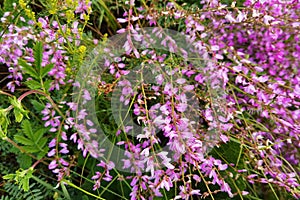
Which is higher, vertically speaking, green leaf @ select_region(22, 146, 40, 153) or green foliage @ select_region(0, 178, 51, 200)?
green leaf @ select_region(22, 146, 40, 153)

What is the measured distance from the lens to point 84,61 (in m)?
1.14

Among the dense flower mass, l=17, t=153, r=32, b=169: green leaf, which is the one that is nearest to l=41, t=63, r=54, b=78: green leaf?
the dense flower mass

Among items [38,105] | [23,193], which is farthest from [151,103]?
[23,193]

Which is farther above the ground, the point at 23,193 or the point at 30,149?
the point at 30,149

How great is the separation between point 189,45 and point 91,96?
406 millimetres

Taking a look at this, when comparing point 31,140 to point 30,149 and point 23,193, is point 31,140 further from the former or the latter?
point 23,193

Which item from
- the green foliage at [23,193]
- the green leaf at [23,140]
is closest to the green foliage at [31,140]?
the green leaf at [23,140]

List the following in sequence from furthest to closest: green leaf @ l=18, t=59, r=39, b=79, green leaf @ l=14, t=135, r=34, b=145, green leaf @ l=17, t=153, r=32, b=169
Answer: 1. green leaf @ l=17, t=153, r=32, b=169
2. green leaf @ l=14, t=135, r=34, b=145
3. green leaf @ l=18, t=59, r=39, b=79

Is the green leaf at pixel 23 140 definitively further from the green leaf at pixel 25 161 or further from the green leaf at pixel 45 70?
the green leaf at pixel 45 70

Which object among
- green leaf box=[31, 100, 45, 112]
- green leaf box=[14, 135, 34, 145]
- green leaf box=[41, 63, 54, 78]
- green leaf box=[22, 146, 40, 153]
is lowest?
green leaf box=[22, 146, 40, 153]

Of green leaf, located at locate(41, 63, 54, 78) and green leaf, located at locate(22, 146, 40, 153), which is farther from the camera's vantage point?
green leaf, located at locate(22, 146, 40, 153)

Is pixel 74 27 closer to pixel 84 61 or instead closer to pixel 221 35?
pixel 84 61

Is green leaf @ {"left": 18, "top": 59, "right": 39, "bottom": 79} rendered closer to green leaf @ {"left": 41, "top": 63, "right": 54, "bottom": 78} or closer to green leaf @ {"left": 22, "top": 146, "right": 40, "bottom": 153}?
green leaf @ {"left": 41, "top": 63, "right": 54, "bottom": 78}

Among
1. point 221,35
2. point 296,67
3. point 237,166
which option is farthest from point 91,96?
point 296,67
